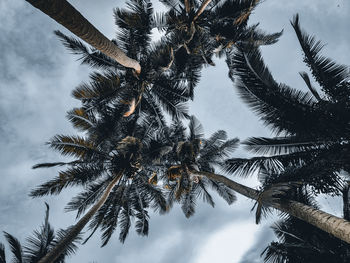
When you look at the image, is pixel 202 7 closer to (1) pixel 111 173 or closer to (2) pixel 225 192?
(1) pixel 111 173

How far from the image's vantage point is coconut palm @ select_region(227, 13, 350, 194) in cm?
435

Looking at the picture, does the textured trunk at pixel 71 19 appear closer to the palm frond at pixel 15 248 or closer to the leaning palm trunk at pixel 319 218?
the leaning palm trunk at pixel 319 218

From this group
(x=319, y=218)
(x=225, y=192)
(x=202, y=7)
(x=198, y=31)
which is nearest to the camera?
(x=319, y=218)

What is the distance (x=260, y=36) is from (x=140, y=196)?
8662 mm

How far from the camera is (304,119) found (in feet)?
16.0

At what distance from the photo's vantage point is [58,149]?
7.74m

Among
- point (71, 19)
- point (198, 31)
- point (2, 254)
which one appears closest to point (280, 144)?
point (71, 19)

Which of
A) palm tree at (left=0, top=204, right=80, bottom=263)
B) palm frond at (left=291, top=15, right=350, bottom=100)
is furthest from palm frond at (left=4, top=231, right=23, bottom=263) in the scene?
palm frond at (left=291, top=15, right=350, bottom=100)

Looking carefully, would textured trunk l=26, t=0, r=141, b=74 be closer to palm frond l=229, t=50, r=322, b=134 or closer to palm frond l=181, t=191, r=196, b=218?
palm frond l=229, t=50, r=322, b=134

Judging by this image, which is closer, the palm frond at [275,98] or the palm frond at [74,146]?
the palm frond at [275,98]

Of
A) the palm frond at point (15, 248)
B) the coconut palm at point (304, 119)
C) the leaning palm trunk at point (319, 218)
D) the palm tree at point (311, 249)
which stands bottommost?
the palm tree at point (311, 249)

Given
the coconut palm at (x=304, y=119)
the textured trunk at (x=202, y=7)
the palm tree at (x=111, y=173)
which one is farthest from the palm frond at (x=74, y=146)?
the textured trunk at (x=202, y=7)

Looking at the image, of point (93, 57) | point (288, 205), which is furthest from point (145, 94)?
point (288, 205)

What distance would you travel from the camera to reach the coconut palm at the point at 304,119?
4.35m
